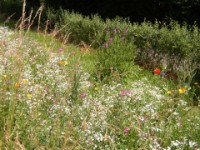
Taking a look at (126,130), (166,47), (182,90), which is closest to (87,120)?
(126,130)

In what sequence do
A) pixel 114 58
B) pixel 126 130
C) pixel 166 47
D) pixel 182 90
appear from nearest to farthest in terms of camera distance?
1. pixel 126 130
2. pixel 182 90
3. pixel 114 58
4. pixel 166 47

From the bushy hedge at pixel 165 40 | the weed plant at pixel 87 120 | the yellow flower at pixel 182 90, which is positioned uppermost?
the bushy hedge at pixel 165 40

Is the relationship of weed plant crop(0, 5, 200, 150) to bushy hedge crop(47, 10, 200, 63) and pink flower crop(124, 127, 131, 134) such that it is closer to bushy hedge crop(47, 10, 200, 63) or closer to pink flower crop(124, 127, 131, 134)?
pink flower crop(124, 127, 131, 134)

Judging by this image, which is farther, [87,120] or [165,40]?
[165,40]

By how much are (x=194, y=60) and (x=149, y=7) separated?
20.3 ft

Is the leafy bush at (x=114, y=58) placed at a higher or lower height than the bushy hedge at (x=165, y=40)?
lower

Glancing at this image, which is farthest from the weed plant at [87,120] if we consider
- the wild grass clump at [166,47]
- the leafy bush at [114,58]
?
the wild grass clump at [166,47]

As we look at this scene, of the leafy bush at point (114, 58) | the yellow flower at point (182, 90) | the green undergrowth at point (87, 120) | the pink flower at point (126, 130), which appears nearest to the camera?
the green undergrowth at point (87, 120)

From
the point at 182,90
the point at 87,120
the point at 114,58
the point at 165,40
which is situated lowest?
the point at 87,120

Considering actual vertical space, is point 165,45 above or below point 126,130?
above

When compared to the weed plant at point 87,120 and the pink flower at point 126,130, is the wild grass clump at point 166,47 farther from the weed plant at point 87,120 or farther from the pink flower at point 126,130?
the pink flower at point 126,130

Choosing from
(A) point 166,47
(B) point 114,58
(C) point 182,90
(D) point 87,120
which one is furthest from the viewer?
(A) point 166,47

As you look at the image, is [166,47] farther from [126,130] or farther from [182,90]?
[126,130]

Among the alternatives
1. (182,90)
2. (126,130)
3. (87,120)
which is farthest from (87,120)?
(182,90)
